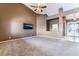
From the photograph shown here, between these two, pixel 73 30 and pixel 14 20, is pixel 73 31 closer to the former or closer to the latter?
pixel 73 30

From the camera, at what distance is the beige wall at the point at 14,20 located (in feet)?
8.13

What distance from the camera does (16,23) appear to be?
2562 millimetres

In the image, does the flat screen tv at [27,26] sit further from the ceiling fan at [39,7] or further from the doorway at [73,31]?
the doorway at [73,31]

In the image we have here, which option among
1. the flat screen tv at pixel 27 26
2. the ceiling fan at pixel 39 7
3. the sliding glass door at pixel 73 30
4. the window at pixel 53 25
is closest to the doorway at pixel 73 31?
the sliding glass door at pixel 73 30

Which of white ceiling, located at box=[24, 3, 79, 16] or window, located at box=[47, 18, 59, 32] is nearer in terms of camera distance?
white ceiling, located at box=[24, 3, 79, 16]

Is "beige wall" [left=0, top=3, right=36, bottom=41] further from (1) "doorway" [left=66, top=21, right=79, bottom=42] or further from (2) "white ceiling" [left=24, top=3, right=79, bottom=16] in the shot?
(1) "doorway" [left=66, top=21, right=79, bottom=42]

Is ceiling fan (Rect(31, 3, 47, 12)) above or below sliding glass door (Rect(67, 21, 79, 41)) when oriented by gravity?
above

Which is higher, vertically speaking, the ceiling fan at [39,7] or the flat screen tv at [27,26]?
the ceiling fan at [39,7]

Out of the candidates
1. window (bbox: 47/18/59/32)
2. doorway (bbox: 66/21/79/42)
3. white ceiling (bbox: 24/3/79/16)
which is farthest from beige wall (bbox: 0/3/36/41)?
doorway (bbox: 66/21/79/42)

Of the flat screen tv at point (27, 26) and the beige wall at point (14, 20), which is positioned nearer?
the beige wall at point (14, 20)

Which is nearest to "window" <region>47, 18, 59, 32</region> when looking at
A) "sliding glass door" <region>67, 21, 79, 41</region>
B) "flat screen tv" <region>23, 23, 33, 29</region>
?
"sliding glass door" <region>67, 21, 79, 41</region>

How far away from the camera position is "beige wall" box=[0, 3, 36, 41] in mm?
2477

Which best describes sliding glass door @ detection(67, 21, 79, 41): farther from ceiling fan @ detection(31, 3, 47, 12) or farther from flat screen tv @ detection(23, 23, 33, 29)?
flat screen tv @ detection(23, 23, 33, 29)

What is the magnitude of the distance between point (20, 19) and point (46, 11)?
620 mm
